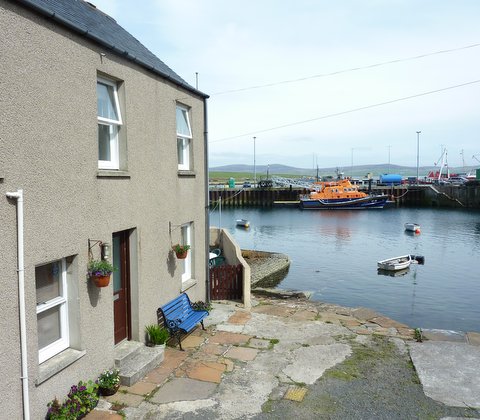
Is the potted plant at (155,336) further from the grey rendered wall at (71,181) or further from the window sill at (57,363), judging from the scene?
the window sill at (57,363)

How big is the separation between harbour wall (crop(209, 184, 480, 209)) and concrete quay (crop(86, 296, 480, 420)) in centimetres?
6251

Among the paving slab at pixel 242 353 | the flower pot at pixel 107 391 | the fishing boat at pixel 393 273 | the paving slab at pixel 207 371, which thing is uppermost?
the flower pot at pixel 107 391

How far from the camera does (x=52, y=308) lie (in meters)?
6.04

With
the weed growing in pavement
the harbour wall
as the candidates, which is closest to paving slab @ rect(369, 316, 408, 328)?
the weed growing in pavement

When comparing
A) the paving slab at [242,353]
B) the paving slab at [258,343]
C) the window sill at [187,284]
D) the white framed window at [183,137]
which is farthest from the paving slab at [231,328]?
the white framed window at [183,137]

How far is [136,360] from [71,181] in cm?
342

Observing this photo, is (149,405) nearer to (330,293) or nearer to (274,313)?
(274,313)

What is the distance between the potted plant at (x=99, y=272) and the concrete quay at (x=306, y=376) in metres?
1.79

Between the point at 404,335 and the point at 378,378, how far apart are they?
279cm

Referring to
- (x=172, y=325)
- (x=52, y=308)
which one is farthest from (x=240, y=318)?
(x=52, y=308)

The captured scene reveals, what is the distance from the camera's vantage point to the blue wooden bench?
8547 mm

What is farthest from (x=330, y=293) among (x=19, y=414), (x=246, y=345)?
(x=19, y=414)

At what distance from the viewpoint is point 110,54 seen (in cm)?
694

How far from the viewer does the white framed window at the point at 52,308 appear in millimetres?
5777
